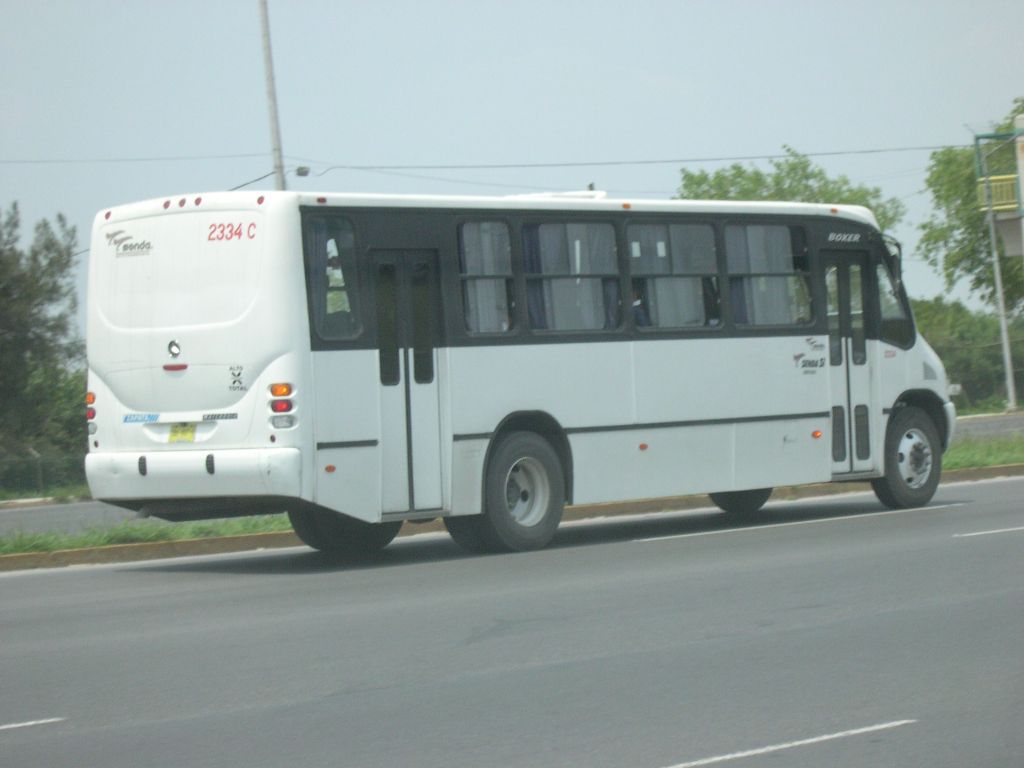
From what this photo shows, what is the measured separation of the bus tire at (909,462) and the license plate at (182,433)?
7892mm

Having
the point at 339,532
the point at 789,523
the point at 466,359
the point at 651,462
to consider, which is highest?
the point at 466,359

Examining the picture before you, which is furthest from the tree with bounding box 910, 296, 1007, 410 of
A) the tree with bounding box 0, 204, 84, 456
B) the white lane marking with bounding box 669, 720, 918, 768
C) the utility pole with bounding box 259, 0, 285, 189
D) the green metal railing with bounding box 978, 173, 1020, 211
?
the white lane marking with bounding box 669, 720, 918, 768

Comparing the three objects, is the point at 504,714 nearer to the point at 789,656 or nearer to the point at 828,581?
the point at 789,656

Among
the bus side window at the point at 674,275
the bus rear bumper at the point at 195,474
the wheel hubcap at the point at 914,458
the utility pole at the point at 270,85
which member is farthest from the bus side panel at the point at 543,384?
the utility pole at the point at 270,85

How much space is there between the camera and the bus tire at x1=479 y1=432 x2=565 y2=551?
49.1ft

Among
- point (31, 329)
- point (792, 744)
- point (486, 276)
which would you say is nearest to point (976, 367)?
point (31, 329)

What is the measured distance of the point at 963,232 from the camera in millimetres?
86062

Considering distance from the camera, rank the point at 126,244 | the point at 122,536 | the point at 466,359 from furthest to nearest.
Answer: the point at 122,536 → the point at 466,359 → the point at 126,244

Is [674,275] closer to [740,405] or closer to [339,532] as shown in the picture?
[740,405]

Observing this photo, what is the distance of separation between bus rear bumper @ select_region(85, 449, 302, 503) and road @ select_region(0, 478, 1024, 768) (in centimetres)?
73

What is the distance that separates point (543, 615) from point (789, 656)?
2.17m

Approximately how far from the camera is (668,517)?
63.5ft

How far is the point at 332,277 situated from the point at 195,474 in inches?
78.0

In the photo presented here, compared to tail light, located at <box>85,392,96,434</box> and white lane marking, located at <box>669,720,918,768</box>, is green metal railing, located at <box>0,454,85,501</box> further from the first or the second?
white lane marking, located at <box>669,720,918,768</box>
